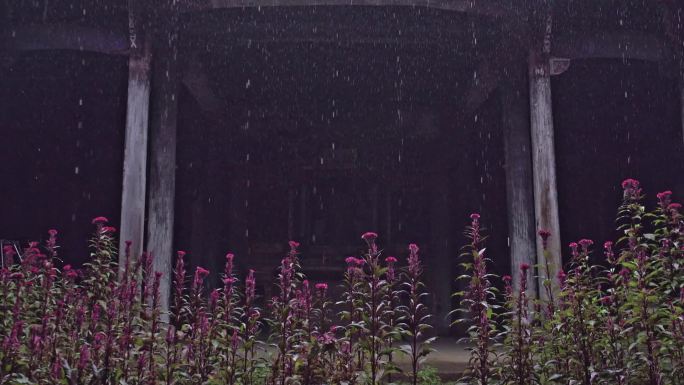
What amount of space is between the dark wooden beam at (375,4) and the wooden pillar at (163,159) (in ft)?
2.12

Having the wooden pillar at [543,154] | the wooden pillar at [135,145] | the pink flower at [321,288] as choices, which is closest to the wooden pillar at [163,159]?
the wooden pillar at [135,145]

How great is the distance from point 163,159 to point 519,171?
3.69 m

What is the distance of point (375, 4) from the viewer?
6.59 m

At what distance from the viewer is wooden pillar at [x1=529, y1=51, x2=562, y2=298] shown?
6816 millimetres

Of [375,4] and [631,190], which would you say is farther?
[375,4]

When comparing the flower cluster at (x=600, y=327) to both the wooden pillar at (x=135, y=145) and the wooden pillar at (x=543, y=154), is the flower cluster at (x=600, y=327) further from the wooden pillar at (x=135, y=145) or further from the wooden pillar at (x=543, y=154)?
the wooden pillar at (x=135, y=145)

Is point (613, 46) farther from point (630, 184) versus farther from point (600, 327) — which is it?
point (600, 327)

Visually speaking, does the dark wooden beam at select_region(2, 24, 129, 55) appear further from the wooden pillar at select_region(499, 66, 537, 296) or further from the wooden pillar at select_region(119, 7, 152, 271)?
the wooden pillar at select_region(499, 66, 537, 296)

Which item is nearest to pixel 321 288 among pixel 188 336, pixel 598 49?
pixel 188 336

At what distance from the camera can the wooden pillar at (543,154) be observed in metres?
6.82

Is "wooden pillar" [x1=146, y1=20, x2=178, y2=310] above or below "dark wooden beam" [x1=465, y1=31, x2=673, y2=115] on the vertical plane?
below

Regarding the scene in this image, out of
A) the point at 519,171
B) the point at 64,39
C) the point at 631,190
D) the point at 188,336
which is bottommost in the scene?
the point at 188,336

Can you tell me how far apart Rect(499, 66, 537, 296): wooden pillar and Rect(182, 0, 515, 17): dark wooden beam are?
93 centimetres

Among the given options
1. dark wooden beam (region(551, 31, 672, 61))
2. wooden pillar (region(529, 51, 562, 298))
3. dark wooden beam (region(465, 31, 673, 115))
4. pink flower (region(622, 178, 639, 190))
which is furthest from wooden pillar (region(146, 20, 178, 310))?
pink flower (region(622, 178, 639, 190))
